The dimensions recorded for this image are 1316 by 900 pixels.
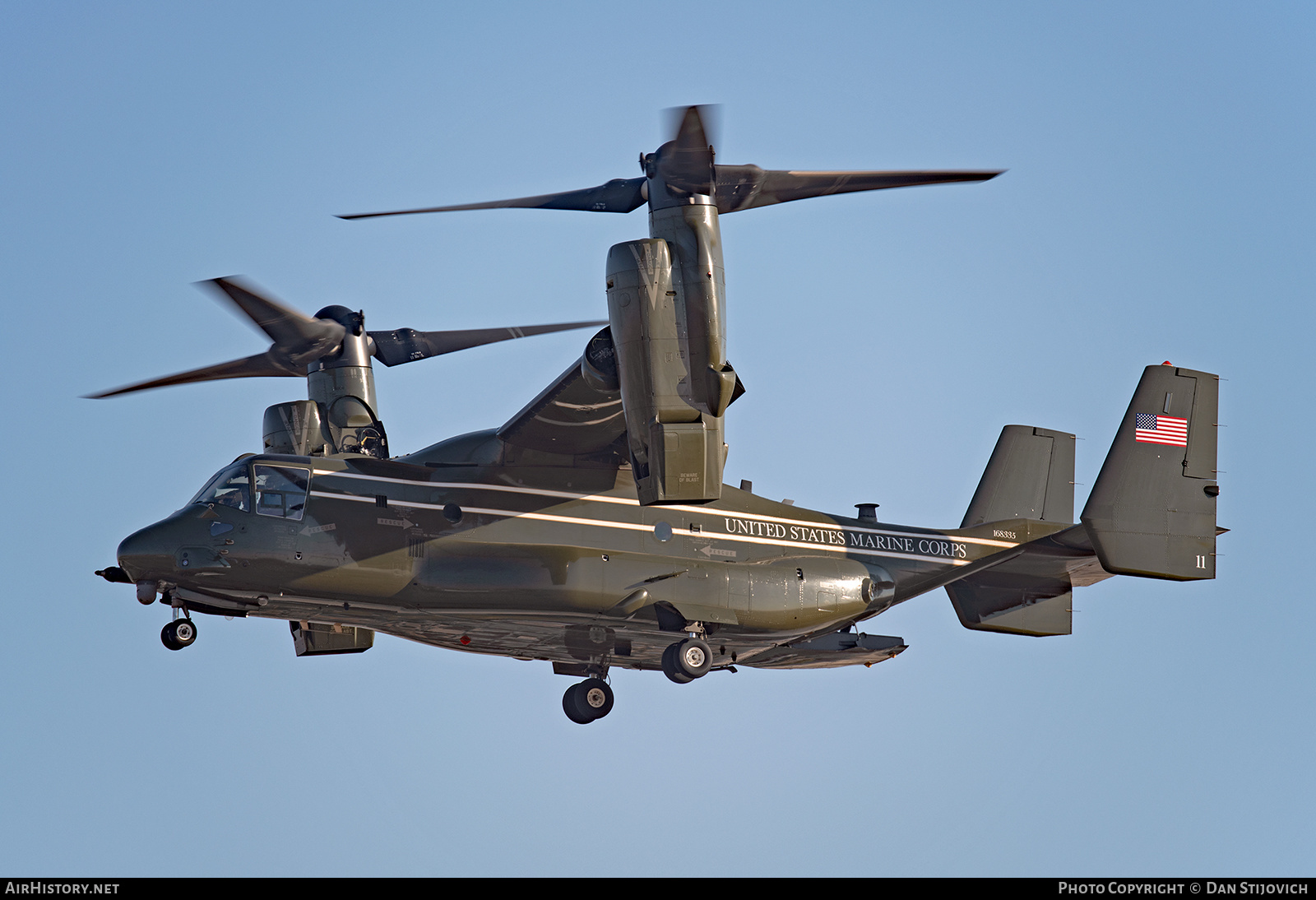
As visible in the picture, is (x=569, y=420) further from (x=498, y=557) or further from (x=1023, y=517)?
(x=1023, y=517)

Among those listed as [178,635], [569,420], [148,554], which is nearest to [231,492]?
[148,554]

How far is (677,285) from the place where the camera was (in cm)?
1474

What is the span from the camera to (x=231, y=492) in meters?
16.3

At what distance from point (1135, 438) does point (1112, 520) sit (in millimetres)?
1222

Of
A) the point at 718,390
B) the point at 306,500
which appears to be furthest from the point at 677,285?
the point at 306,500

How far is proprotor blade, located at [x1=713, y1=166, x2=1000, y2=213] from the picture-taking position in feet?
51.3

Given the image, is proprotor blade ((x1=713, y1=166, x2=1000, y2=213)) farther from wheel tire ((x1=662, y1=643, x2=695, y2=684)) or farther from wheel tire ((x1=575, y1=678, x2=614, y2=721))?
wheel tire ((x1=575, y1=678, x2=614, y2=721))

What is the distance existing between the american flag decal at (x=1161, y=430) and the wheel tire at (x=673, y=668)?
6.41m

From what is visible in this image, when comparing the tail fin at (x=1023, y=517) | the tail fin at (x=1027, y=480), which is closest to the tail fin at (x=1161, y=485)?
the tail fin at (x=1023, y=517)

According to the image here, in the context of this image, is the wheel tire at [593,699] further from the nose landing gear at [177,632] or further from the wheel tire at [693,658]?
the nose landing gear at [177,632]

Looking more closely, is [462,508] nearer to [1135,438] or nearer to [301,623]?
[301,623]

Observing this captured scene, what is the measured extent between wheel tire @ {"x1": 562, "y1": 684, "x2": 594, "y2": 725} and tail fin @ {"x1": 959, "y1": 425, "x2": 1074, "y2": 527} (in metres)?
5.67

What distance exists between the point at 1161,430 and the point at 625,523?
6819 millimetres

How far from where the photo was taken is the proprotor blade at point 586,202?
15.9m
